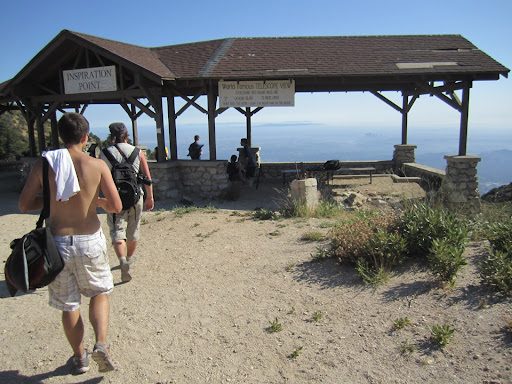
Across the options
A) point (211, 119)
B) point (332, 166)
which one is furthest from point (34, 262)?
point (332, 166)

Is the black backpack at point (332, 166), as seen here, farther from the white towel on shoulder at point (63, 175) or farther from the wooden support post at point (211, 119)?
the white towel on shoulder at point (63, 175)

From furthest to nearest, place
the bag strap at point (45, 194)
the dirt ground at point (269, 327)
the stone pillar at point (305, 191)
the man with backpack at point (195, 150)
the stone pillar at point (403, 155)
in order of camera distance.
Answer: the stone pillar at point (403, 155)
the man with backpack at point (195, 150)
the stone pillar at point (305, 191)
the dirt ground at point (269, 327)
the bag strap at point (45, 194)

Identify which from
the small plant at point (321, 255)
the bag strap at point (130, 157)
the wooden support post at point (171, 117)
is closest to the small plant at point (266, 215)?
the small plant at point (321, 255)

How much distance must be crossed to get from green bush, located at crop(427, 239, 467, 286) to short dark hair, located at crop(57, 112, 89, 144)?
3354 millimetres

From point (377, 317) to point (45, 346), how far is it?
2962 millimetres

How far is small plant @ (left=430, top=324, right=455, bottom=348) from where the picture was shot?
301 centimetres

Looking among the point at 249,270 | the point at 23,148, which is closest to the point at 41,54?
the point at 249,270

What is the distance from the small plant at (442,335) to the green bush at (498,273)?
0.78 m

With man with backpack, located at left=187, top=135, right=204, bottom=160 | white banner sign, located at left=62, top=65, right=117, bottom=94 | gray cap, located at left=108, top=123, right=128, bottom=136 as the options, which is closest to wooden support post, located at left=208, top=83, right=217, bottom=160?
man with backpack, located at left=187, top=135, right=204, bottom=160

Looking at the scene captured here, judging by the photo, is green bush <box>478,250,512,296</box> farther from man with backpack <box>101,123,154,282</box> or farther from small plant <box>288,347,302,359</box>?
man with backpack <box>101,123,154,282</box>

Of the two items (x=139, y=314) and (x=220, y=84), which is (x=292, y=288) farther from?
(x=220, y=84)

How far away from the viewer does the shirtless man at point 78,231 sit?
8.87ft

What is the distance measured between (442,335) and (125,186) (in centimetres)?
330

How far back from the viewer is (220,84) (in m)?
10.7
